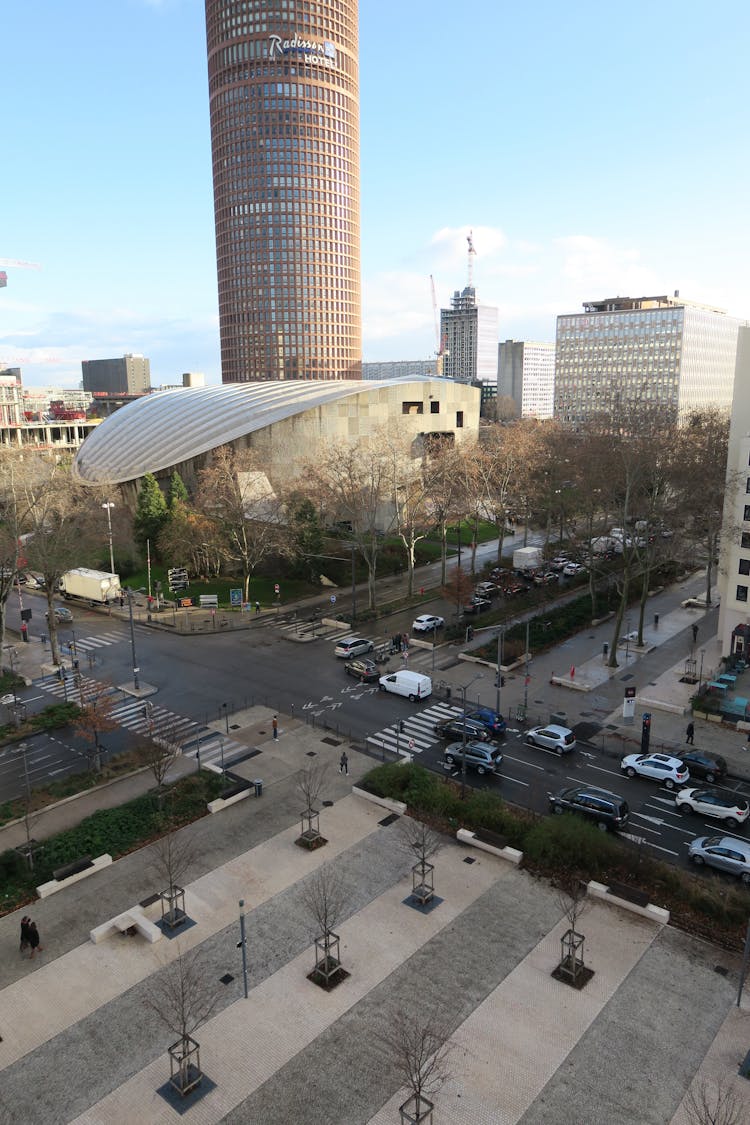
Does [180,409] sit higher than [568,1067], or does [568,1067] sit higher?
[180,409]

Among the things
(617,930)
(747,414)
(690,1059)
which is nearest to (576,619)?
(747,414)

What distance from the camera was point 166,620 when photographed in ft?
193

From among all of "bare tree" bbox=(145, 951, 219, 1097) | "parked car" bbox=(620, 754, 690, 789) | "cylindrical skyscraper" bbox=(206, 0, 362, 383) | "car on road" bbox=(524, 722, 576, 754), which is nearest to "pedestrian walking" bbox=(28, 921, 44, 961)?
"bare tree" bbox=(145, 951, 219, 1097)

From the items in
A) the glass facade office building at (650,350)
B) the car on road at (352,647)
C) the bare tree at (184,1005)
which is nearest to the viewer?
the bare tree at (184,1005)

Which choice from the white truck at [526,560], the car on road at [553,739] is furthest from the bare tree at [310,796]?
the white truck at [526,560]

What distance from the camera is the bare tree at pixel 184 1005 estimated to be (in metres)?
16.8

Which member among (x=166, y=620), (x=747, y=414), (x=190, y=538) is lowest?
(x=166, y=620)

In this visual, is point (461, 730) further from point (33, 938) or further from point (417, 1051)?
point (33, 938)

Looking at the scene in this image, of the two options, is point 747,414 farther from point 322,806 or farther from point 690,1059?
point 690,1059

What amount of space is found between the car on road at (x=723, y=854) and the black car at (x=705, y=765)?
607cm

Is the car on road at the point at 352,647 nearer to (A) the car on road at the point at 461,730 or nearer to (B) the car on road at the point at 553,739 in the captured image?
(A) the car on road at the point at 461,730

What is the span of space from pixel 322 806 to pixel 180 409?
7022 cm

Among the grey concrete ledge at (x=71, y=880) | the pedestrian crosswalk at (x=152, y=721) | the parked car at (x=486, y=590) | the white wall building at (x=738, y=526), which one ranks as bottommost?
the pedestrian crosswalk at (x=152, y=721)

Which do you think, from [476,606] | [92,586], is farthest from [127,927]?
[92,586]
